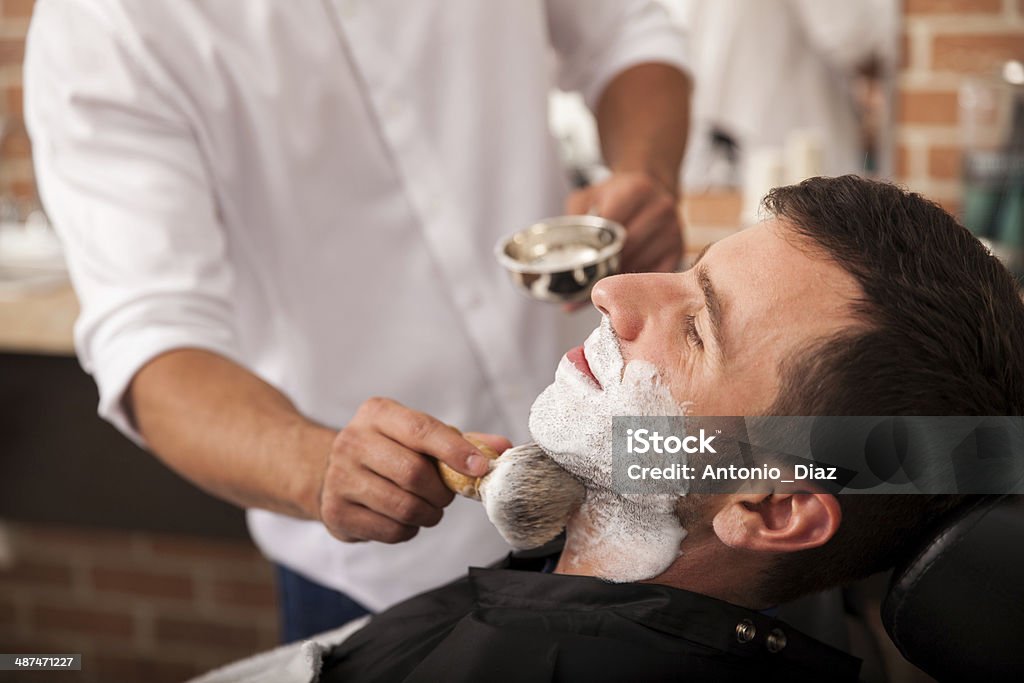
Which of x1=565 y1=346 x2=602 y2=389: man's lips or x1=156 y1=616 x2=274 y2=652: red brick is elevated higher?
x1=565 y1=346 x2=602 y2=389: man's lips

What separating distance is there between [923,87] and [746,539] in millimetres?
1514

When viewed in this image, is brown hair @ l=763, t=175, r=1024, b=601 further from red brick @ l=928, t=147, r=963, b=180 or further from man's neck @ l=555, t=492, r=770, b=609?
red brick @ l=928, t=147, r=963, b=180

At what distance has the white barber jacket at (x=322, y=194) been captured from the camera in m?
1.12

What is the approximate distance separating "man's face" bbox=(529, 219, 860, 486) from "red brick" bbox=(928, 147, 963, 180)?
1379 millimetres

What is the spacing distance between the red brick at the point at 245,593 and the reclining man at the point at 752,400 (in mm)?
1732

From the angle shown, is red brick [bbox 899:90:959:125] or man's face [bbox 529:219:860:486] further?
red brick [bbox 899:90:959:125]

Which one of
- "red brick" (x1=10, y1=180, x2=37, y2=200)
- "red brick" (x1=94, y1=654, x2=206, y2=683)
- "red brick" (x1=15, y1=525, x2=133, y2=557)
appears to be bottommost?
"red brick" (x1=94, y1=654, x2=206, y2=683)

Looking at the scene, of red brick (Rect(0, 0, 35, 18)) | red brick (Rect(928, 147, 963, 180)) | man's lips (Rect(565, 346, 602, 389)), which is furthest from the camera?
red brick (Rect(0, 0, 35, 18))

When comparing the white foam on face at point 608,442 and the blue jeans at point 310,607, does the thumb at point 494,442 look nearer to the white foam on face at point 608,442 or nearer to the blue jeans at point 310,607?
→ the white foam on face at point 608,442

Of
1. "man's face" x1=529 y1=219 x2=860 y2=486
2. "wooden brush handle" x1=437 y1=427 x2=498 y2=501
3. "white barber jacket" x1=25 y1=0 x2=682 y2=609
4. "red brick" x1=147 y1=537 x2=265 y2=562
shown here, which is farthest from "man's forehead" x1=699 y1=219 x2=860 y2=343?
"red brick" x1=147 y1=537 x2=265 y2=562

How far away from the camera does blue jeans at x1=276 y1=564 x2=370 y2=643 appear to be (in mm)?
1426

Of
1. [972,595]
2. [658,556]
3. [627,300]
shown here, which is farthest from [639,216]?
[972,595]

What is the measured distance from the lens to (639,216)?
119cm

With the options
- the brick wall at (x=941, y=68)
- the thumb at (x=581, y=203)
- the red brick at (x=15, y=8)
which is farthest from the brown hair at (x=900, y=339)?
the red brick at (x=15, y=8)
